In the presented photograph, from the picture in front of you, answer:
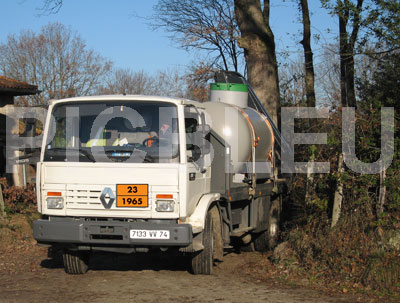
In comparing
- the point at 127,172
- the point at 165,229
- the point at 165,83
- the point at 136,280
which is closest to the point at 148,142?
the point at 127,172

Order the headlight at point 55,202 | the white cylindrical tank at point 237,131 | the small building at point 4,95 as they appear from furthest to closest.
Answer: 1. the small building at point 4,95
2. the white cylindrical tank at point 237,131
3. the headlight at point 55,202

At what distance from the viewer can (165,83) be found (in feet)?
173

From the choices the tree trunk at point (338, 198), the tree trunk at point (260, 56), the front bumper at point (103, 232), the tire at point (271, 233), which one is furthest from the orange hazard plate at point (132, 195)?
the tree trunk at point (260, 56)

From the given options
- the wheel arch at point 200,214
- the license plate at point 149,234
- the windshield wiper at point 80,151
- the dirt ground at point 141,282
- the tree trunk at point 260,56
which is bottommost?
the dirt ground at point 141,282

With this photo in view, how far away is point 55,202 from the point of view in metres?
8.19

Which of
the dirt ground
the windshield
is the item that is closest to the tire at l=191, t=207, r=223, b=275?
the dirt ground

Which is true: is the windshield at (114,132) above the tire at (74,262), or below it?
above

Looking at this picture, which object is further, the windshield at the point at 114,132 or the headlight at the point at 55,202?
the headlight at the point at 55,202

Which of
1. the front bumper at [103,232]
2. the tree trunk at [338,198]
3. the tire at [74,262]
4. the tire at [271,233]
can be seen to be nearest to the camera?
the front bumper at [103,232]

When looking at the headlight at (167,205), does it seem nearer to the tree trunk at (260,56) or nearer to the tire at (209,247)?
the tire at (209,247)

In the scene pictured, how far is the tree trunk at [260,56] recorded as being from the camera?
16.2m

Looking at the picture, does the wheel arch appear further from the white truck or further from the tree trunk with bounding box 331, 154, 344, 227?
the tree trunk with bounding box 331, 154, 344, 227

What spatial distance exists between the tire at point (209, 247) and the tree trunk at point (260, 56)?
759 centimetres

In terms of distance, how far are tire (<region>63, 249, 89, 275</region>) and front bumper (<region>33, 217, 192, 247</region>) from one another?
820 mm
